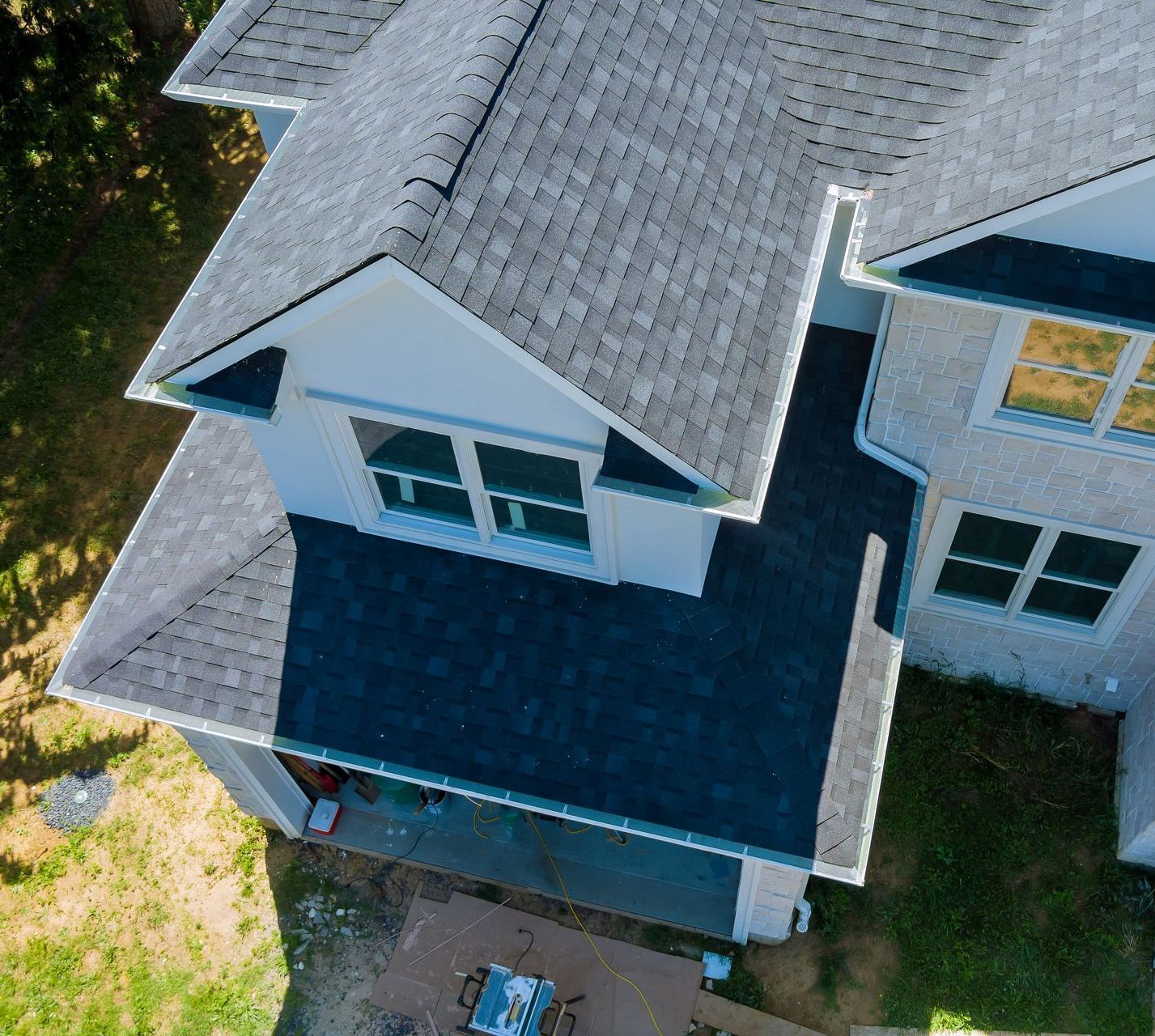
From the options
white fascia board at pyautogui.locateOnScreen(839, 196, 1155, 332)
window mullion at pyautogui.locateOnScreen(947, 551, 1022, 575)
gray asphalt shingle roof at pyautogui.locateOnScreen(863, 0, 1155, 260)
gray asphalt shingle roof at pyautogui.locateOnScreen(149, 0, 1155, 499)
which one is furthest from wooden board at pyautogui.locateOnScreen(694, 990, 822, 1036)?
gray asphalt shingle roof at pyautogui.locateOnScreen(863, 0, 1155, 260)

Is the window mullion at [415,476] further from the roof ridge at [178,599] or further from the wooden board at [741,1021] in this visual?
the wooden board at [741,1021]

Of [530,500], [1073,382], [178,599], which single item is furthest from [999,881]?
[178,599]

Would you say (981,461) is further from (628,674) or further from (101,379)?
(101,379)

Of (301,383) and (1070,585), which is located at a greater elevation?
(301,383)

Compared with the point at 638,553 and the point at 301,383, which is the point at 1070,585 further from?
the point at 301,383

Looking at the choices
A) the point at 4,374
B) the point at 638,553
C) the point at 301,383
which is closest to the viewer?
the point at 301,383

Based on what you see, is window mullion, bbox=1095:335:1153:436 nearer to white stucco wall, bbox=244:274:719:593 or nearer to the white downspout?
the white downspout

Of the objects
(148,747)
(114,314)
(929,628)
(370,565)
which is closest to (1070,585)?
(929,628)

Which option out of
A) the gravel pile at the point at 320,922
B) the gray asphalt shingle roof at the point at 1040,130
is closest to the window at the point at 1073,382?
the gray asphalt shingle roof at the point at 1040,130
